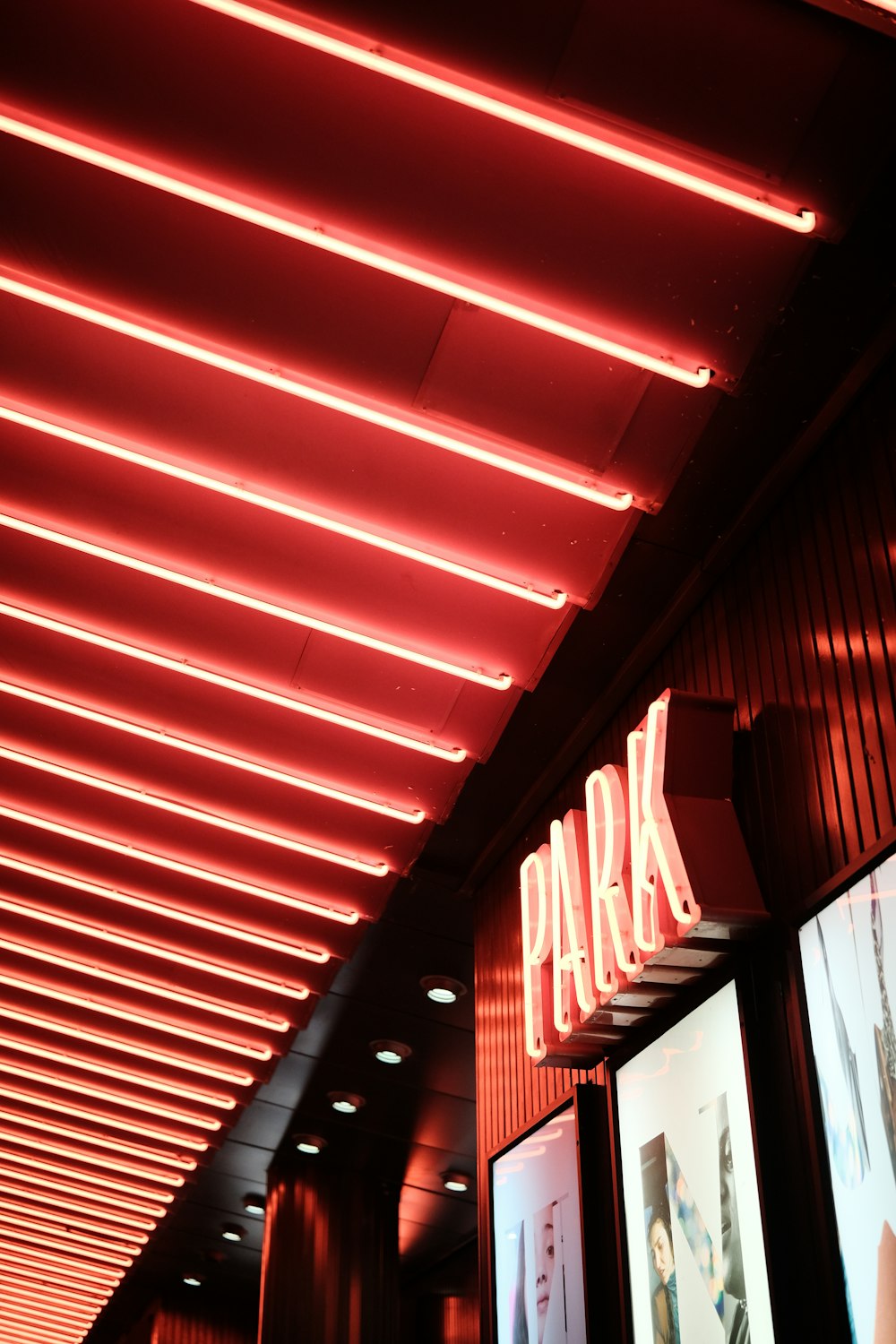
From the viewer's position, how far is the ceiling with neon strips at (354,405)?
2711 millimetres

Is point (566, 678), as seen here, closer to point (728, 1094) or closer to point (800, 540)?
point (800, 540)

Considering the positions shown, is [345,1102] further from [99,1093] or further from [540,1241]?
[540,1241]

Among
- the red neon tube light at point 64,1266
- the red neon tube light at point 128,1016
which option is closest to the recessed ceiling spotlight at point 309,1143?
the red neon tube light at point 128,1016

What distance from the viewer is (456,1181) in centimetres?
852

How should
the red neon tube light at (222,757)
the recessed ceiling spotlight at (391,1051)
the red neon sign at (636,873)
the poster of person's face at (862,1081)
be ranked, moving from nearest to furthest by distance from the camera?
the poster of person's face at (862,1081), the red neon sign at (636,873), the red neon tube light at (222,757), the recessed ceiling spotlight at (391,1051)

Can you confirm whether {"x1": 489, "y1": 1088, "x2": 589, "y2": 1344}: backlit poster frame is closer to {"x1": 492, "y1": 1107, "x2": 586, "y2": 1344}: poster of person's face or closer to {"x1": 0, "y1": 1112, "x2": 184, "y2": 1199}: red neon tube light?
{"x1": 492, "y1": 1107, "x2": 586, "y2": 1344}: poster of person's face

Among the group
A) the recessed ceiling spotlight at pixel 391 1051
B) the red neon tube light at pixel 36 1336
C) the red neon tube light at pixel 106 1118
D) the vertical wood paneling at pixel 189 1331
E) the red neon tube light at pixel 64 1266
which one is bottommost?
the vertical wood paneling at pixel 189 1331

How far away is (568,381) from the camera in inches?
129

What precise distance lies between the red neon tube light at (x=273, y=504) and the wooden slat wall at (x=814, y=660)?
0.52 m

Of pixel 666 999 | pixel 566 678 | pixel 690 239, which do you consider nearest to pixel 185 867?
pixel 566 678

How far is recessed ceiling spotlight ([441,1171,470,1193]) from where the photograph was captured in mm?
8453

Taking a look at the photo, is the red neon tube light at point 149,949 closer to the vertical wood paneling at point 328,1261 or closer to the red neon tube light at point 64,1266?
the vertical wood paneling at point 328,1261

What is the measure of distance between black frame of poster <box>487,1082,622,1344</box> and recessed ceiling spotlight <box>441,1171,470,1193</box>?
4.55 m

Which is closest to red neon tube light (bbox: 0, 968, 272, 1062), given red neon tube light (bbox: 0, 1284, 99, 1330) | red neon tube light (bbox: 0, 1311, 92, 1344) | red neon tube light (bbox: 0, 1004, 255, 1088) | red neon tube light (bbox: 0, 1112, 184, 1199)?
red neon tube light (bbox: 0, 1004, 255, 1088)
